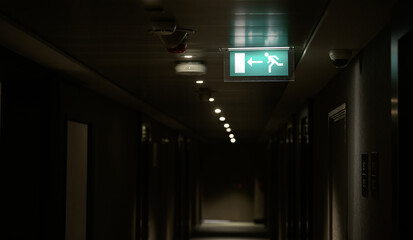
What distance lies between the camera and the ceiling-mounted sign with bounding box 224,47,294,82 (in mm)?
4957

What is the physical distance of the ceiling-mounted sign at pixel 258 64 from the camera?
4.96 metres

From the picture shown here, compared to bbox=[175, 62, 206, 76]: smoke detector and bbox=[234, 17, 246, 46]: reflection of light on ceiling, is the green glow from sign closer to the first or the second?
bbox=[234, 17, 246, 46]: reflection of light on ceiling

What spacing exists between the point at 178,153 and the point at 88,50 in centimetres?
1041

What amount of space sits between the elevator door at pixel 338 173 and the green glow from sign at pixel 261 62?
2.80ft

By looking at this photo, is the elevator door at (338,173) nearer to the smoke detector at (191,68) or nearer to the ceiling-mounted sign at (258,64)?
the ceiling-mounted sign at (258,64)

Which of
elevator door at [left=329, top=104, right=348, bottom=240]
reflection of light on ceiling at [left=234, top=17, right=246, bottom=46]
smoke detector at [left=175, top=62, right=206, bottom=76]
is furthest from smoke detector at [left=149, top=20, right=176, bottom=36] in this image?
elevator door at [left=329, top=104, right=348, bottom=240]

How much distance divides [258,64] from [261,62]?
3cm

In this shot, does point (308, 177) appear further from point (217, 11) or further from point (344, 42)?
point (217, 11)

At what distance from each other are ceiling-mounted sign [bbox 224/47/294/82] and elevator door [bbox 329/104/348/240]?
848 millimetres

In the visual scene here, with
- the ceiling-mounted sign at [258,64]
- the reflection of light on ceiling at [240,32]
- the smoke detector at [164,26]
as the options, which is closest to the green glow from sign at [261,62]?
the ceiling-mounted sign at [258,64]

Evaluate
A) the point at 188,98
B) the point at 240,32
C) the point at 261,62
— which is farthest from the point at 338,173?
the point at 188,98

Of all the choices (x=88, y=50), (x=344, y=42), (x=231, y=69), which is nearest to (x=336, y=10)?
(x=344, y=42)

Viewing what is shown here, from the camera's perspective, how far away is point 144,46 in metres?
5.26

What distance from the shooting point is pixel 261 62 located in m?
5.04
